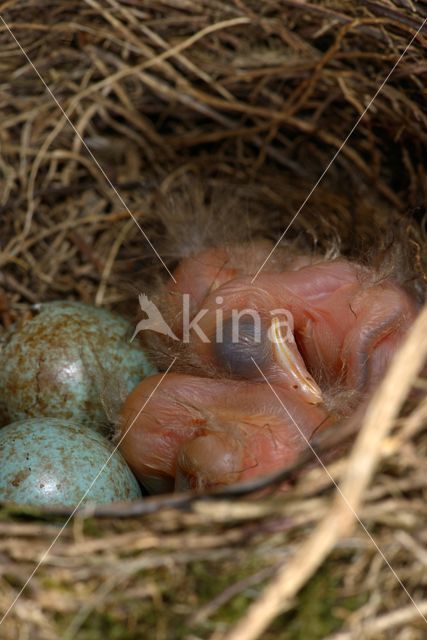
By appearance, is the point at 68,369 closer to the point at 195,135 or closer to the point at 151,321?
the point at 151,321

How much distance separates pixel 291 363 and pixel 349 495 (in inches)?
25.2

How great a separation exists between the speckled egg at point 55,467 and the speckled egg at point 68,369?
0.13 metres

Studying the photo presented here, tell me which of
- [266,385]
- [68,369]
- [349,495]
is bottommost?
[68,369]

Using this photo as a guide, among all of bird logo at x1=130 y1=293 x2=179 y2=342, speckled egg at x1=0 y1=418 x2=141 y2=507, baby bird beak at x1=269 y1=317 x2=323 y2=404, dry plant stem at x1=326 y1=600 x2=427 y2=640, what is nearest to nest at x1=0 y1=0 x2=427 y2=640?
bird logo at x1=130 y1=293 x2=179 y2=342

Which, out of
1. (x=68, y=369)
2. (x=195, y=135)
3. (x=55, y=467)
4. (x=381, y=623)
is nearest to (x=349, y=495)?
(x=381, y=623)

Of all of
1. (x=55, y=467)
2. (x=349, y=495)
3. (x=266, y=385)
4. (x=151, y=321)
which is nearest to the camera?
(x=349, y=495)

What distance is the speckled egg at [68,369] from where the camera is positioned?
1408mm

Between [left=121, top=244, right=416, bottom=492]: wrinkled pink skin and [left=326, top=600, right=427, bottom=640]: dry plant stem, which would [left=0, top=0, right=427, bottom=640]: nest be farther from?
[left=326, top=600, right=427, bottom=640]: dry plant stem

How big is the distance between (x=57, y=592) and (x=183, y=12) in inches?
50.9

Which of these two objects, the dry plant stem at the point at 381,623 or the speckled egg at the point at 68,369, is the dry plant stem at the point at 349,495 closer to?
the dry plant stem at the point at 381,623

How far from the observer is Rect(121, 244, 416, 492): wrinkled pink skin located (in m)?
1.20

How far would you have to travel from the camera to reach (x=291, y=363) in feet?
4.39

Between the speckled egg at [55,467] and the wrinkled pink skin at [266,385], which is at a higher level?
the wrinkled pink skin at [266,385]

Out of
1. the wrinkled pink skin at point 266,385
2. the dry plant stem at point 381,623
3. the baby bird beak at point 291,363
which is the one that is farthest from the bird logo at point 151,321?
the dry plant stem at point 381,623
